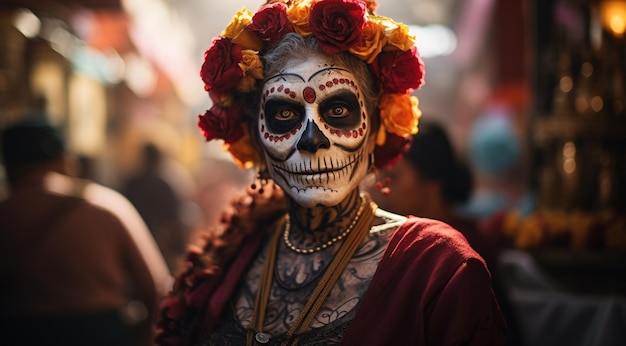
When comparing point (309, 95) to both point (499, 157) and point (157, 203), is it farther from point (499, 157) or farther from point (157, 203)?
point (499, 157)

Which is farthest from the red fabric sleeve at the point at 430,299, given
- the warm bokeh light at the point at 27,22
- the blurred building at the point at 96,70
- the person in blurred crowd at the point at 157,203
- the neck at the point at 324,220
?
the person in blurred crowd at the point at 157,203

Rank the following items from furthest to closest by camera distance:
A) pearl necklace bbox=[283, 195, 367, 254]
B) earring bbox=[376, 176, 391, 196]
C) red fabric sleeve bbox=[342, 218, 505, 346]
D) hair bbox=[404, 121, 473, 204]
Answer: hair bbox=[404, 121, 473, 204], earring bbox=[376, 176, 391, 196], pearl necklace bbox=[283, 195, 367, 254], red fabric sleeve bbox=[342, 218, 505, 346]

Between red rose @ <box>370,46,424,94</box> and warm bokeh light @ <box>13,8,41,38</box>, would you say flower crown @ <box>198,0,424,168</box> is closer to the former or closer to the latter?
red rose @ <box>370,46,424,94</box>

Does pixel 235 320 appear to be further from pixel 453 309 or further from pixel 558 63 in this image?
pixel 558 63

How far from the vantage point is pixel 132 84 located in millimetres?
15445

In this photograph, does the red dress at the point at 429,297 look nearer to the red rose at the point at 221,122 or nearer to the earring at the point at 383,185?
the earring at the point at 383,185

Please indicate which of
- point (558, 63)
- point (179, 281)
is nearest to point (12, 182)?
point (179, 281)

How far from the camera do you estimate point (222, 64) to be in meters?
2.76

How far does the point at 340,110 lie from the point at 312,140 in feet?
0.58

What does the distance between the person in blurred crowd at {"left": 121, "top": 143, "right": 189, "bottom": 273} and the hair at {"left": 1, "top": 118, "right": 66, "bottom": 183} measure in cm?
456

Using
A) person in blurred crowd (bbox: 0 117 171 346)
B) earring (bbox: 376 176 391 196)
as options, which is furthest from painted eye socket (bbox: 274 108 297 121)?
person in blurred crowd (bbox: 0 117 171 346)

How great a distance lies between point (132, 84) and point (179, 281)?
1293 centimetres

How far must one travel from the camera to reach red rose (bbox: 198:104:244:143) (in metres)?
2.87

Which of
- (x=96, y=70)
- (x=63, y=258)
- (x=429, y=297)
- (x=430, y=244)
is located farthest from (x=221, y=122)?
(x=96, y=70)
